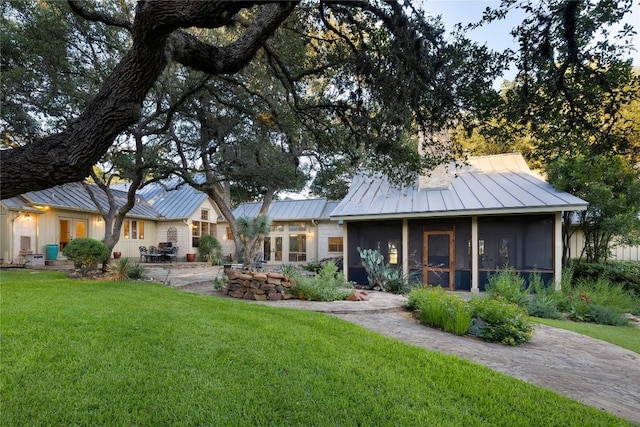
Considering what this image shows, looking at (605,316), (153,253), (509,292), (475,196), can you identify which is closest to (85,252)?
(153,253)

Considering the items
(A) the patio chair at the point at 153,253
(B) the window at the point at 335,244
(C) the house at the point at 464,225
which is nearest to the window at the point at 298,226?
(B) the window at the point at 335,244

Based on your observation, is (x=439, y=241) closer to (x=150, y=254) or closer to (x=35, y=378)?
(x=35, y=378)

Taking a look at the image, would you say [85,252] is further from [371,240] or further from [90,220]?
[371,240]

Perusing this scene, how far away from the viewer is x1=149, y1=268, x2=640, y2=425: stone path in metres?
3.31

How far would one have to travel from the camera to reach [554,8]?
3.72 m

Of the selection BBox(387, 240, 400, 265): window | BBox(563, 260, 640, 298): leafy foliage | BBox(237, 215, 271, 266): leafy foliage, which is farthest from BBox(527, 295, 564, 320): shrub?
BBox(237, 215, 271, 266): leafy foliage

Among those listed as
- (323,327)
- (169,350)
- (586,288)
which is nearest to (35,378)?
(169,350)

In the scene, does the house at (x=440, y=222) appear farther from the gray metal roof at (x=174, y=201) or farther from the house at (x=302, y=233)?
the house at (x=302, y=233)

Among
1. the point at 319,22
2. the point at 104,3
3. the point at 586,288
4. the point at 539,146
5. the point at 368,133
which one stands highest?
the point at 104,3

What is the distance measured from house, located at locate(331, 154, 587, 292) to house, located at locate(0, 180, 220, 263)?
7555 millimetres

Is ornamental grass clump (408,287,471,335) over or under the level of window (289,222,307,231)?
under

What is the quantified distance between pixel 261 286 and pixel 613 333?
720 cm

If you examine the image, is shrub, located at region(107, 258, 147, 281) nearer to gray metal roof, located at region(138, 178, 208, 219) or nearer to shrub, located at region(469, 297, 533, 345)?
gray metal roof, located at region(138, 178, 208, 219)

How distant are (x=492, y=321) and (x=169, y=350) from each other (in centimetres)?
483
